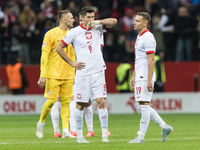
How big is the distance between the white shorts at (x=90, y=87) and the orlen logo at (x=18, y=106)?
12.6 m

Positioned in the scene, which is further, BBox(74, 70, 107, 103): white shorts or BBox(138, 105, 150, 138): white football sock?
BBox(138, 105, 150, 138): white football sock

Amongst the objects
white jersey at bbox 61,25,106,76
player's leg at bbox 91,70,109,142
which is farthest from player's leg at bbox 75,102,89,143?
white jersey at bbox 61,25,106,76

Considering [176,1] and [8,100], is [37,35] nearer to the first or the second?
[8,100]

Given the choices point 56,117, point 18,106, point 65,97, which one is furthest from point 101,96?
point 18,106

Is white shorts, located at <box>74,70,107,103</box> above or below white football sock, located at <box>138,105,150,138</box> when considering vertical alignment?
above

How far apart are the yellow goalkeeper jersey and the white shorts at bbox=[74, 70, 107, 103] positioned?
5.93 ft

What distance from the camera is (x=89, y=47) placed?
34.4ft

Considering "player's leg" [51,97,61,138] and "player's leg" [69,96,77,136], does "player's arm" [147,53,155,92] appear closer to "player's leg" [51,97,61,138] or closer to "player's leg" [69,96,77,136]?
"player's leg" [69,96,77,136]

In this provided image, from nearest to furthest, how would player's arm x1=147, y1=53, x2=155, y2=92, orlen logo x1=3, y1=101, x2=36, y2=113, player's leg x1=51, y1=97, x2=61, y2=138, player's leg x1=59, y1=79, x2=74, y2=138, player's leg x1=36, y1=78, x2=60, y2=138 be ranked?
1. player's arm x1=147, y1=53, x2=155, y2=92
2. player's leg x1=36, y1=78, x2=60, y2=138
3. player's leg x1=59, y1=79, x2=74, y2=138
4. player's leg x1=51, y1=97, x2=61, y2=138
5. orlen logo x1=3, y1=101, x2=36, y2=113

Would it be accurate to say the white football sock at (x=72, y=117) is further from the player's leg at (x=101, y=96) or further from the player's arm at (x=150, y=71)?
the player's arm at (x=150, y=71)

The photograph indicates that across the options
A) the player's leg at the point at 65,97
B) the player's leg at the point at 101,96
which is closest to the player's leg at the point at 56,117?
the player's leg at the point at 65,97

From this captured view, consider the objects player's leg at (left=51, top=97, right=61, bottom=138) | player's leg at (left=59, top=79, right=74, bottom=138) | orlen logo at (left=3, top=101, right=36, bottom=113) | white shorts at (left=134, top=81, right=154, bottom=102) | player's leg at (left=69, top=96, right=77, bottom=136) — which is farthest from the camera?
orlen logo at (left=3, top=101, right=36, bottom=113)

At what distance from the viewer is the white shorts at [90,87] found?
10.3 meters

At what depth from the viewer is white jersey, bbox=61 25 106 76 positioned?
34.2 feet
